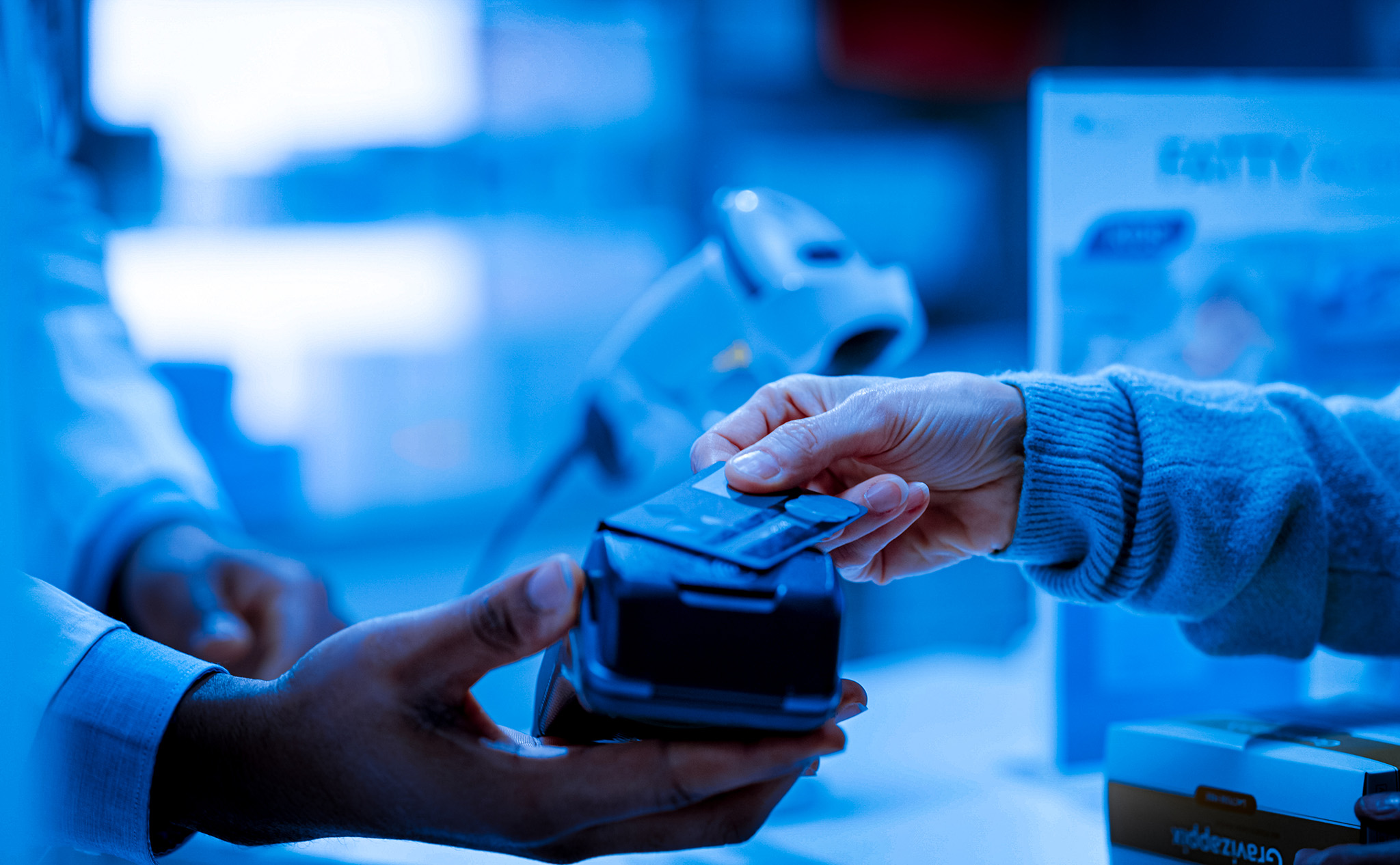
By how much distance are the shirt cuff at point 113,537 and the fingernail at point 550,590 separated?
0.82 m

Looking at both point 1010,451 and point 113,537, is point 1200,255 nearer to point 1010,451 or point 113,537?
point 1010,451

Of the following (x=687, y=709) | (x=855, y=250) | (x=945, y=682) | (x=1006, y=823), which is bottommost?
(x=945, y=682)

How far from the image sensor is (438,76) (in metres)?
3.32

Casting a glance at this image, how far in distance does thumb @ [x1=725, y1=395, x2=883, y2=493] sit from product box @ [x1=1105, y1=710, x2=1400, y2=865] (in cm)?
31

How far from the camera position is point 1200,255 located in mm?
1092

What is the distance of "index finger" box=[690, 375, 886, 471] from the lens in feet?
2.60

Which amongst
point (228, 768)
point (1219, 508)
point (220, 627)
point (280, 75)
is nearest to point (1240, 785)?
point (1219, 508)

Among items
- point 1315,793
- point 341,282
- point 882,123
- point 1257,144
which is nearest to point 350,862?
point 1315,793

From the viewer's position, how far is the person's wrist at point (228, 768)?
1.90ft

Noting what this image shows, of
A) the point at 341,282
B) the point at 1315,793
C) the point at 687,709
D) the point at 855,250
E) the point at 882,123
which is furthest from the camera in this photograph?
the point at 882,123

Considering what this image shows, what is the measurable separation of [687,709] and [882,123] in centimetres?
361

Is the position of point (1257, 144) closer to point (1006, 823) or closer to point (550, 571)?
point (1006, 823)

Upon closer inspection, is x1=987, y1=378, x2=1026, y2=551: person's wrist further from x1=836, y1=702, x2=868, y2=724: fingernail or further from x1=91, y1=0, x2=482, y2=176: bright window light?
x1=91, y1=0, x2=482, y2=176: bright window light

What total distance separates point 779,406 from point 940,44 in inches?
125
